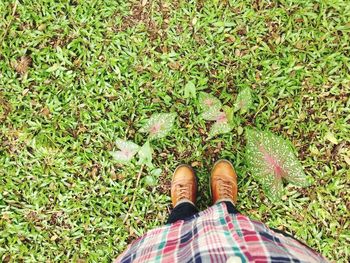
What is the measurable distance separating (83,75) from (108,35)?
12.5 inches

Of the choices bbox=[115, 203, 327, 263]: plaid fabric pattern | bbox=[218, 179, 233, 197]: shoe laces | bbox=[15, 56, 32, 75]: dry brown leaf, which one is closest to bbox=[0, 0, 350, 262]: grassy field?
bbox=[15, 56, 32, 75]: dry brown leaf

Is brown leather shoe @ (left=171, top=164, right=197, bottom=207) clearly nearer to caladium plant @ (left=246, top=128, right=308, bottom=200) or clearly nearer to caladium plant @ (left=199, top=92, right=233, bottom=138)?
caladium plant @ (left=199, top=92, right=233, bottom=138)

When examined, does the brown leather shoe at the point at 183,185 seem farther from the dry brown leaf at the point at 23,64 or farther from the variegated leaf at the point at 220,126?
the dry brown leaf at the point at 23,64

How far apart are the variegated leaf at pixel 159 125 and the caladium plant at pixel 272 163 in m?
0.52

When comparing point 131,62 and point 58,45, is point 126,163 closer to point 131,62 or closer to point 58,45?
point 131,62

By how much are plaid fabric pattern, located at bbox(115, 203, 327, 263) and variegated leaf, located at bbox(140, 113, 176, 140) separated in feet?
A: 2.48

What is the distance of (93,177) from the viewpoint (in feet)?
9.18

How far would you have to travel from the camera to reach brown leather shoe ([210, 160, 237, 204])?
8.56 feet

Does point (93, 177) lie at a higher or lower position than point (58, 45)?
lower

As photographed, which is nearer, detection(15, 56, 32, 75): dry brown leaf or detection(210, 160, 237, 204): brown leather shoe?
detection(210, 160, 237, 204): brown leather shoe

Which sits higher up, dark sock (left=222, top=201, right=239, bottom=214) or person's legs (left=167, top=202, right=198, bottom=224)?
dark sock (left=222, top=201, right=239, bottom=214)

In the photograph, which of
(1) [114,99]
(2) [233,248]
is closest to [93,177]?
(1) [114,99]

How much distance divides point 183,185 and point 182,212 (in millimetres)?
181

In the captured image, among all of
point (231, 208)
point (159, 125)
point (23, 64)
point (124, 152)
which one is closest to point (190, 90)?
point (159, 125)
